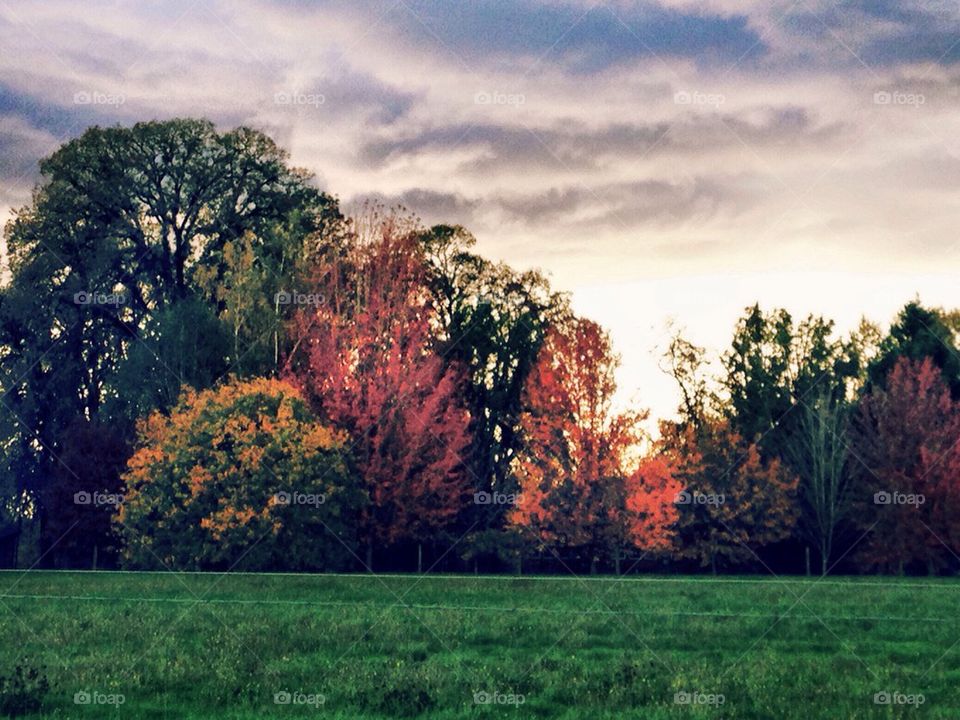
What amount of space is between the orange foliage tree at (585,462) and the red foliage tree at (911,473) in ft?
53.7

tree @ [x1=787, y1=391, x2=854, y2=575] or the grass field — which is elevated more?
tree @ [x1=787, y1=391, x2=854, y2=575]

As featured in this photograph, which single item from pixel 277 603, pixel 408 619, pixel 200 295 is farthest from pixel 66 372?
pixel 408 619

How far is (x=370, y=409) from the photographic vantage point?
5066 cm

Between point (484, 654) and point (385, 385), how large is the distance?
32.5 metres

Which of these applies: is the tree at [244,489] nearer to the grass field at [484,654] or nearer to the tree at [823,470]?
the grass field at [484,654]

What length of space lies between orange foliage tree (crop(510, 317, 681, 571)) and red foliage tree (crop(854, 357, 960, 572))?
16377 millimetres

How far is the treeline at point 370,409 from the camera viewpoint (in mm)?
47531

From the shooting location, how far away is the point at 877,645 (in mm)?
20609

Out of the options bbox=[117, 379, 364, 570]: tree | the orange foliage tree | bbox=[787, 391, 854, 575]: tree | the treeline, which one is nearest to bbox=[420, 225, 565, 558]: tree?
the treeline

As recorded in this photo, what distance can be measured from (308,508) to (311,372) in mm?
8912

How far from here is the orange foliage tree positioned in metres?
51.9

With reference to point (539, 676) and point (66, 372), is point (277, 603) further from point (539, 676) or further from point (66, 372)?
point (66, 372)

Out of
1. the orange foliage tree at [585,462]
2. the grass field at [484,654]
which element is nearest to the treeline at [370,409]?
the orange foliage tree at [585,462]

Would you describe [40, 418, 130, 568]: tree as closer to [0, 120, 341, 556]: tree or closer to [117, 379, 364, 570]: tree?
[0, 120, 341, 556]: tree
